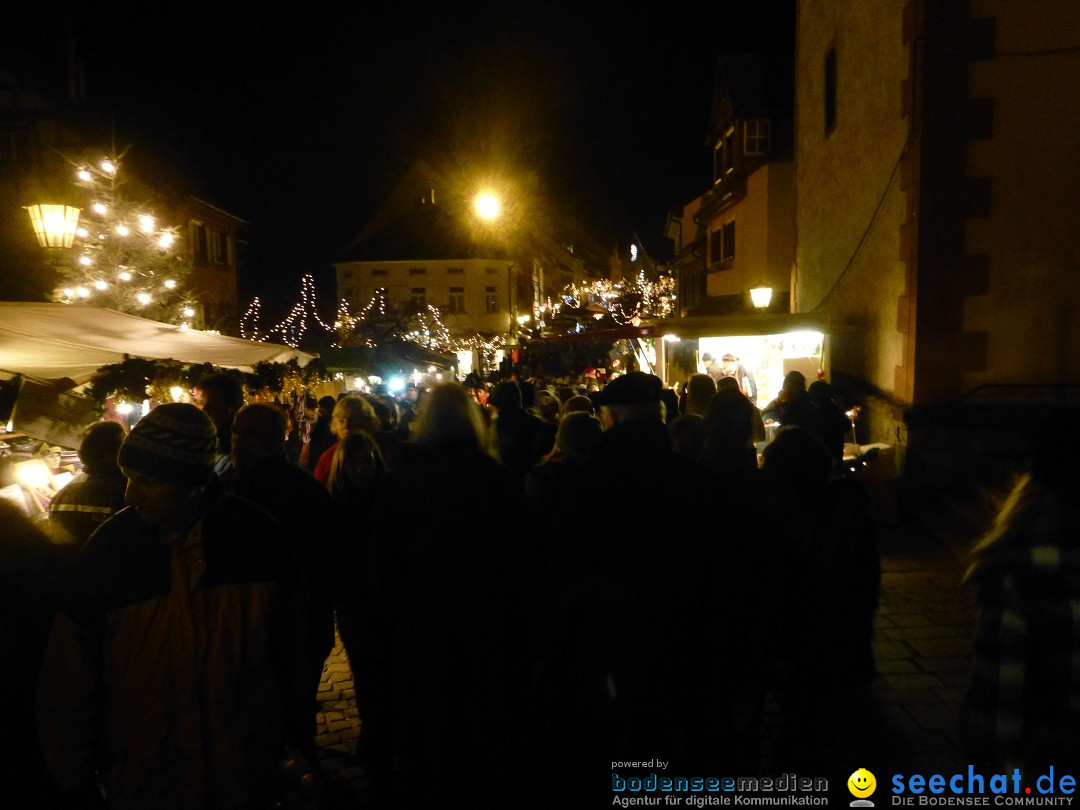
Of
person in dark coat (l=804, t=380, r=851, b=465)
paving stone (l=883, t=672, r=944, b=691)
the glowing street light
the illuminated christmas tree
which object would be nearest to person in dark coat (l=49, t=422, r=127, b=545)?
paving stone (l=883, t=672, r=944, b=691)

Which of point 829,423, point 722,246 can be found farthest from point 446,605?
point 722,246

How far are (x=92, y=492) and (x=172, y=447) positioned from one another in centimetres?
224

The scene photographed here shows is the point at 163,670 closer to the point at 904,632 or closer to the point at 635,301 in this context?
the point at 904,632

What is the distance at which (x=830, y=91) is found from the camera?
14.8 meters

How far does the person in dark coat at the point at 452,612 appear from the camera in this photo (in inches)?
125

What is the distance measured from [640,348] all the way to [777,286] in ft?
16.0

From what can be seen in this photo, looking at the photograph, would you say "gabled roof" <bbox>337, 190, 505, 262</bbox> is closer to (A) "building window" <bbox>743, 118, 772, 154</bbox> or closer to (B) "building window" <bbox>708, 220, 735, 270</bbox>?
(B) "building window" <bbox>708, 220, 735, 270</bbox>

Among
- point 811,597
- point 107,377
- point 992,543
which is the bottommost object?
point 811,597

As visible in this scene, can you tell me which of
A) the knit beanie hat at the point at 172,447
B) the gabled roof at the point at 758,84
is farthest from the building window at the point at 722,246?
the knit beanie hat at the point at 172,447

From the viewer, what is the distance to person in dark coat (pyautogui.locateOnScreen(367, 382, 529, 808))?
3.19m

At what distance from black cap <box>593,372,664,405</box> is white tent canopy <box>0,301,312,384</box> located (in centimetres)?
472

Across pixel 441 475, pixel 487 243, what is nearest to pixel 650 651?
pixel 441 475

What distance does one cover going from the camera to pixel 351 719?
4.98m

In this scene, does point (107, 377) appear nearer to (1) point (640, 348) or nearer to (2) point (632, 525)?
(2) point (632, 525)
